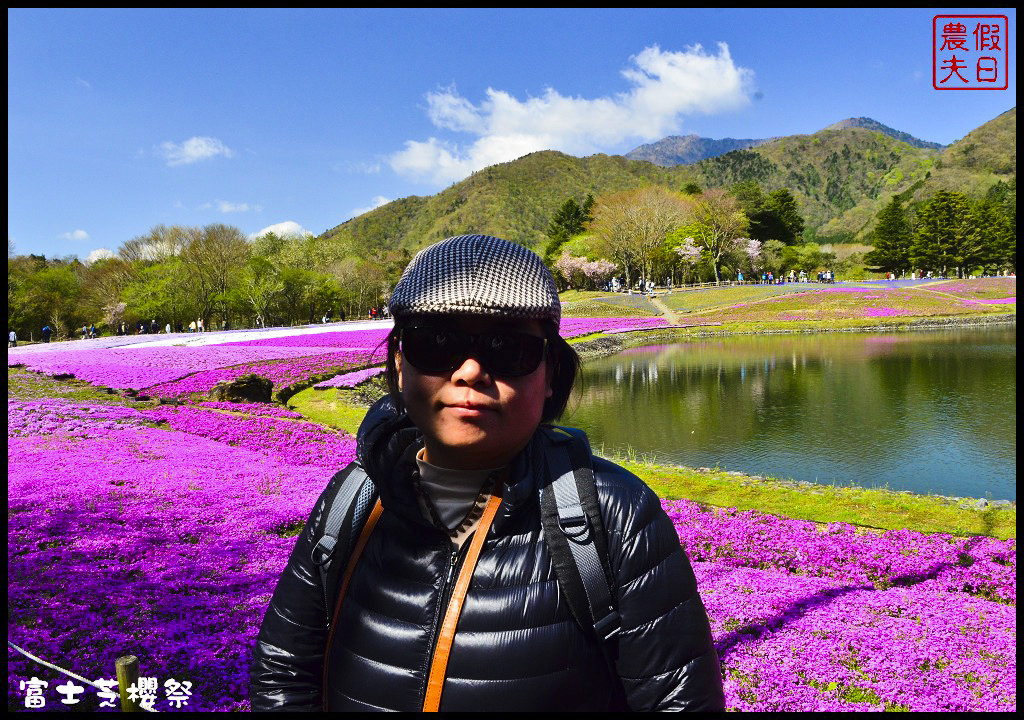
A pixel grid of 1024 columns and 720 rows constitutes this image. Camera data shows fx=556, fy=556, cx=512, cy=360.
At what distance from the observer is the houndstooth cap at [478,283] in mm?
1362

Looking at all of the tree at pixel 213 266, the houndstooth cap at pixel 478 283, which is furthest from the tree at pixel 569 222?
the houndstooth cap at pixel 478 283

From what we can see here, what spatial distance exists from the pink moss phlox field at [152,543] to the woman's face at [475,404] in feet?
10.6

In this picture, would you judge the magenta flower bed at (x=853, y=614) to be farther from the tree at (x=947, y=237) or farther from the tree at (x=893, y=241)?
the tree at (x=893, y=241)

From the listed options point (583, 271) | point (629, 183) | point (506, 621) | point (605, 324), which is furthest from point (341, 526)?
point (629, 183)

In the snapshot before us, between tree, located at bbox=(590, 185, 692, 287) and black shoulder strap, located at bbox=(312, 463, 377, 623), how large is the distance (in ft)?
199

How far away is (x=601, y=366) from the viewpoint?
85.3 feet

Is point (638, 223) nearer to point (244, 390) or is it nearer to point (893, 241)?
point (893, 241)

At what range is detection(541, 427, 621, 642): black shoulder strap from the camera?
138 centimetres

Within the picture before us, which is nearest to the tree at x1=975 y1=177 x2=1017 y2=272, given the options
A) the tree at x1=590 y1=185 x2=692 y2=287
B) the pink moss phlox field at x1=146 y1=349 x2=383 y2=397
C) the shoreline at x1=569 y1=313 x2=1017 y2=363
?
the tree at x1=590 y1=185 x2=692 y2=287

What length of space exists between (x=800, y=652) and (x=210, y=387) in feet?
61.2

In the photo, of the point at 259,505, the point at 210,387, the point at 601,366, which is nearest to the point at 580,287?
the point at 601,366

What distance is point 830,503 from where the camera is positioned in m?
7.75

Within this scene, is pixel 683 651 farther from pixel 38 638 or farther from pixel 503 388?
pixel 38 638

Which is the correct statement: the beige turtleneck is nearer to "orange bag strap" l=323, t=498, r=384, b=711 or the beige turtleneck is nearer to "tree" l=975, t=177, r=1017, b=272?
"orange bag strap" l=323, t=498, r=384, b=711
